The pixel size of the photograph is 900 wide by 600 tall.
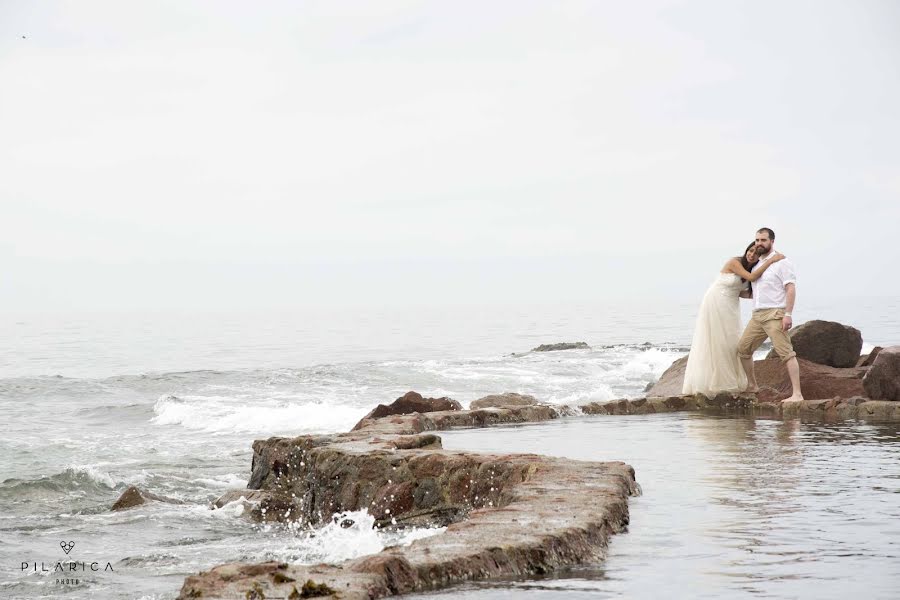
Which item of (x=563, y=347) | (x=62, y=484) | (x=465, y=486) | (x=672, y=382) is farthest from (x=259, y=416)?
(x=563, y=347)

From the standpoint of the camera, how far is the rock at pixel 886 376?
1314 centimetres

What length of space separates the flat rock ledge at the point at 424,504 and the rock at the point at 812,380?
462cm

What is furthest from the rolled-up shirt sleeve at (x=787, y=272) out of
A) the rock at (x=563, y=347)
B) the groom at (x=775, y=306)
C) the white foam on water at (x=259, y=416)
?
the rock at (x=563, y=347)

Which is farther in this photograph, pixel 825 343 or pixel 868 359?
pixel 868 359

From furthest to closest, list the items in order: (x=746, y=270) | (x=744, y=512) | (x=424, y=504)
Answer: (x=746, y=270) < (x=424, y=504) < (x=744, y=512)

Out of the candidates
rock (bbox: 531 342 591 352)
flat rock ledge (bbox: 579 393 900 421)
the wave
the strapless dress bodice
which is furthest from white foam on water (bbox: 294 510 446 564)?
rock (bbox: 531 342 591 352)

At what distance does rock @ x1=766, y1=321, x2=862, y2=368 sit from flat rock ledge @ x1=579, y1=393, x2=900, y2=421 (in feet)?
5.96

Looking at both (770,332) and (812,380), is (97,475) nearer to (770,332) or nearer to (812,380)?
(770,332)

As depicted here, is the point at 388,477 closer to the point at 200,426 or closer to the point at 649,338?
the point at 200,426

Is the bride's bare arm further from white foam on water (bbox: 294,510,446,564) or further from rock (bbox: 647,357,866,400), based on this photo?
white foam on water (bbox: 294,510,446,564)

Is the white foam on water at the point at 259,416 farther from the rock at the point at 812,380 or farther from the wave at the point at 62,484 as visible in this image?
the rock at the point at 812,380

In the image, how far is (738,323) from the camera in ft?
48.2

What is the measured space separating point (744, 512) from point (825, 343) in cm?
954

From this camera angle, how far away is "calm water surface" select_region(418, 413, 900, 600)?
524 cm
